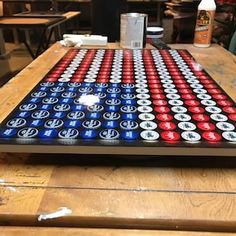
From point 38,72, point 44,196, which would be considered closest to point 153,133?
point 44,196

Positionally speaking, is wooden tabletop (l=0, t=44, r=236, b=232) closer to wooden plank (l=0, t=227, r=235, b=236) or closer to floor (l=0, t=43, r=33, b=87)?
wooden plank (l=0, t=227, r=235, b=236)

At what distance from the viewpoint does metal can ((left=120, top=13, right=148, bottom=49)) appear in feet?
3.27

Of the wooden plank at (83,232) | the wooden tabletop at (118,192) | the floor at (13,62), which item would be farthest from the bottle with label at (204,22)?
the floor at (13,62)

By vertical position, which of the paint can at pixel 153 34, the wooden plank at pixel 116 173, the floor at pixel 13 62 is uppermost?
the paint can at pixel 153 34

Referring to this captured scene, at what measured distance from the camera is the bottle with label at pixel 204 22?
1.00 m

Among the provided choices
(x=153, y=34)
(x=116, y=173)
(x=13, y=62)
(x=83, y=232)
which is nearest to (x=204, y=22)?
(x=153, y=34)

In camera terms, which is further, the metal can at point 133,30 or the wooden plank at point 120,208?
the metal can at point 133,30

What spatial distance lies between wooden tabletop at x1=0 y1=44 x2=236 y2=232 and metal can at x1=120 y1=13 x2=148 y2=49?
705 millimetres

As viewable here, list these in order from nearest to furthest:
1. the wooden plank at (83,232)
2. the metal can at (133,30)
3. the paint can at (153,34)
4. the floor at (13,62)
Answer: the wooden plank at (83,232) → the metal can at (133,30) → the paint can at (153,34) → the floor at (13,62)

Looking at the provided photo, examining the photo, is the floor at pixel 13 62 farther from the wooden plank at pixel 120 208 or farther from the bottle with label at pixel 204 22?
the wooden plank at pixel 120 208

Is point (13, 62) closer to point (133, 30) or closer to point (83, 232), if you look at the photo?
point (133, 30)

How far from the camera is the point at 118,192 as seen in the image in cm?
36

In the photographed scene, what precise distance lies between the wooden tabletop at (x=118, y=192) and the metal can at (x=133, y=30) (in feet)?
2.31

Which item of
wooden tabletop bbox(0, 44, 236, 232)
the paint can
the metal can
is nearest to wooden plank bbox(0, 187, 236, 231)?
wooden tabletop bbox(0, 44, 236, 232)
